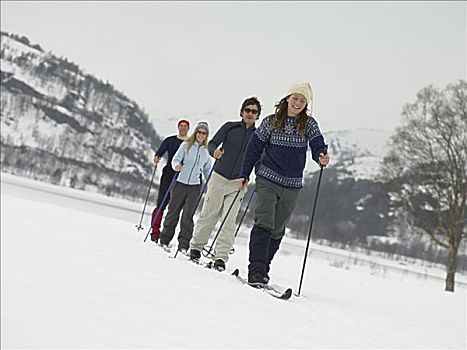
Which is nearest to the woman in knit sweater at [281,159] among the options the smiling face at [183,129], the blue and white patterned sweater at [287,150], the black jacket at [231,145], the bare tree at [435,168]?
the blue and white patterned sweater at [287,150]

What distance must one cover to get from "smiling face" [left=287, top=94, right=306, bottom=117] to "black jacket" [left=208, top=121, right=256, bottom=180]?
1141 mm

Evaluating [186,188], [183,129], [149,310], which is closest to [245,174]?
[186,188]

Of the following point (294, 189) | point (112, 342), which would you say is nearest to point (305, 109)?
point (294, 189)

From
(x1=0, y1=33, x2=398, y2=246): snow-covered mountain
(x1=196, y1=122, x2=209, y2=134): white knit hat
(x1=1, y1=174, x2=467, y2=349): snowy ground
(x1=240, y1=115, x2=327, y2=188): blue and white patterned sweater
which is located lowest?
(x1=1, y1=174, x2=467, y2=349): snowy ground

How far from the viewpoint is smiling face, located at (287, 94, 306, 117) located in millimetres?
4723

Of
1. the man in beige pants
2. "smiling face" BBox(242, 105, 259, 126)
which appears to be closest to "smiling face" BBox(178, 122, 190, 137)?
the man in beige pants

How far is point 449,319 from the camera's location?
5168mm

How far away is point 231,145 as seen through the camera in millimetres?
5891

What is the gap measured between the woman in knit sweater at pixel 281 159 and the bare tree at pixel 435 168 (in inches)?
427

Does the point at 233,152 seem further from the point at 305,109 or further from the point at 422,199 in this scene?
the point at 422,199

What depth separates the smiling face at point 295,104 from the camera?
472 cm

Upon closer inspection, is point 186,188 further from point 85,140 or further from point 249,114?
point 85,140

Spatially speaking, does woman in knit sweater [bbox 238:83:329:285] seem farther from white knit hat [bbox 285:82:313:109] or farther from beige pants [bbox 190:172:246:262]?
beige pants [bbox 190:172:246:262]

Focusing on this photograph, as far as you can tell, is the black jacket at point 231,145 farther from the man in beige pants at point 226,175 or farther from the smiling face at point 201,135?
the smiling face at point 201,135
